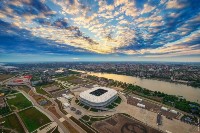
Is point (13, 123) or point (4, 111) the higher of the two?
point (4, 111)

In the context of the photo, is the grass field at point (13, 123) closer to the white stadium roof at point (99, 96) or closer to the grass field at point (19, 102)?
the grass field at point (19, 102)

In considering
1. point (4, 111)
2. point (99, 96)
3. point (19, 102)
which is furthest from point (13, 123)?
point (99, 96)

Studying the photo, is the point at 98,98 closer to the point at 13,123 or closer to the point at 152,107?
the point at 152,107

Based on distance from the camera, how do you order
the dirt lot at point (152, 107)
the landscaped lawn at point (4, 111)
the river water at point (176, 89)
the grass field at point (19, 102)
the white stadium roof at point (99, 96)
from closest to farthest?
the dirt lot at point (152, 107), the landscaped lawn at point (4, 111), the white stadium roof at point (99, 96), the grass field at point (19, 102), the river water at point (176, 89)

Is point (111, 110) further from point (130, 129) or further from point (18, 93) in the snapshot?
point (18, 93)

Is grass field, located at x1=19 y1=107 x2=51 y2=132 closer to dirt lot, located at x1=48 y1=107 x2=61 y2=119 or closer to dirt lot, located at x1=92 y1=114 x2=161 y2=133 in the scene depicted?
dirt lot, located at x1=48 y1=107 x2=61 y2=119

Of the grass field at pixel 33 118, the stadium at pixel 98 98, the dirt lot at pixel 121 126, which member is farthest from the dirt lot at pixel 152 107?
the grass field at pixel 33 118
